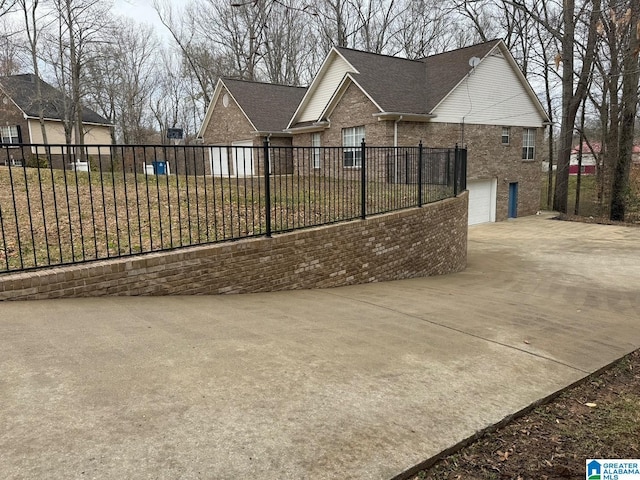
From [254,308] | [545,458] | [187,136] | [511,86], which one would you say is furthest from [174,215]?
[187,136]

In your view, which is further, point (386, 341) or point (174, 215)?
point (174, 215)

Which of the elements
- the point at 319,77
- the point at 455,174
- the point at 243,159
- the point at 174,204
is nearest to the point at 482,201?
the point at 319,77

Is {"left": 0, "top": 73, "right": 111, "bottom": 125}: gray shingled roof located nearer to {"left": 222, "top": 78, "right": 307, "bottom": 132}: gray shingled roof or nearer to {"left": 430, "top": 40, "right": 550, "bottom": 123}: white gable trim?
{"left": 222, "top": 78, "right": 307, "bottom": 132}: gray shingled roof

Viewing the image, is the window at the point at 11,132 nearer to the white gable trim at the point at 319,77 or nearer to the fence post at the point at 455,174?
the white gable trim at the point at 319,77

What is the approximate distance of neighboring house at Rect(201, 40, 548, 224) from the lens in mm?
19297

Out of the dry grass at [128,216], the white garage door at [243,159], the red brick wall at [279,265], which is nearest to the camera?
the red brick wall at [279,265]

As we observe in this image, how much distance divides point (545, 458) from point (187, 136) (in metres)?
47.3

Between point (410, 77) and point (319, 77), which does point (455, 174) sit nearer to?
point (410, 77)

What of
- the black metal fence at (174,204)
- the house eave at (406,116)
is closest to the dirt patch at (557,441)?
the black metal fence at (174,204)

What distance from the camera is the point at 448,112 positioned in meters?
20.4

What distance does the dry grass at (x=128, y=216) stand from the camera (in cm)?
555

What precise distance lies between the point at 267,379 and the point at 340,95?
1869cm

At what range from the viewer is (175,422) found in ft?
8.54

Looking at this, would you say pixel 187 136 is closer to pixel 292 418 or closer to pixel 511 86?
pixel 511 86
